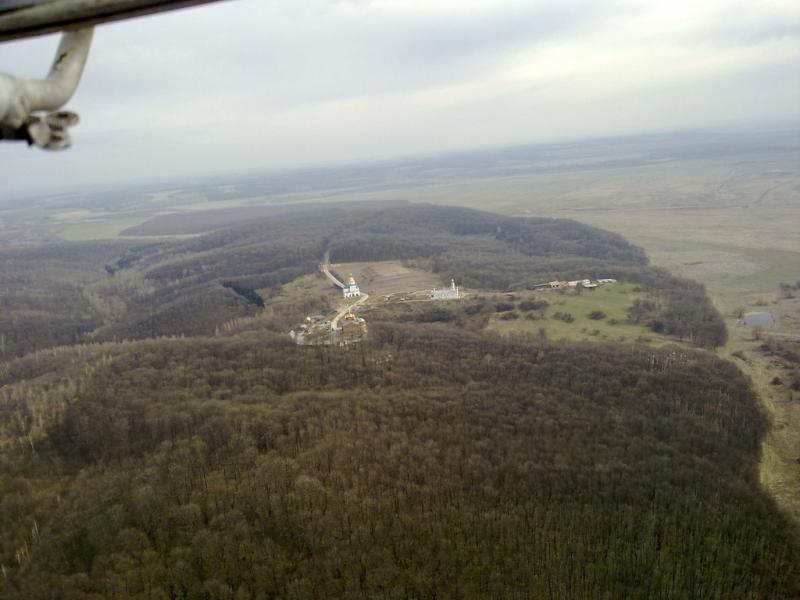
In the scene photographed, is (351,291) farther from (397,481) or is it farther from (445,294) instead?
(397,481)

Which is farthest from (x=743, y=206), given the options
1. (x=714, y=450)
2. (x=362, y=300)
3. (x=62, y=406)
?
(x=62, y=406)

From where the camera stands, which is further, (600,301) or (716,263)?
(716,263)

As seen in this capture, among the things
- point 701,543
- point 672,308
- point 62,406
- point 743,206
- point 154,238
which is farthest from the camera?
point 154,238

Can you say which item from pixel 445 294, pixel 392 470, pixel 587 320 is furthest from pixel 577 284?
pixel 392 470

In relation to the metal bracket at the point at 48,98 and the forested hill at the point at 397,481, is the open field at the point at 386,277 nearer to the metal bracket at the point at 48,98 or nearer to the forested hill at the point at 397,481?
the forested hill at the point at 397,481

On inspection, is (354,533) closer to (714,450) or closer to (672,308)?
(714,450)

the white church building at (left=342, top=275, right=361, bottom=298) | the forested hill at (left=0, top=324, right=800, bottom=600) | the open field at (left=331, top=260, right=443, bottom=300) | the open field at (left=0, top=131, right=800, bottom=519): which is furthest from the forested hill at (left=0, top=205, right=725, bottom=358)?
the forested hill at (left=0, top=324, right=800, bottom=600)

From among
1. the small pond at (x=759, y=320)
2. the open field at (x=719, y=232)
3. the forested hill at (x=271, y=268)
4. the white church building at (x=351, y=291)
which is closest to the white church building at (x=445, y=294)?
the open field at (x=719, y=232)
